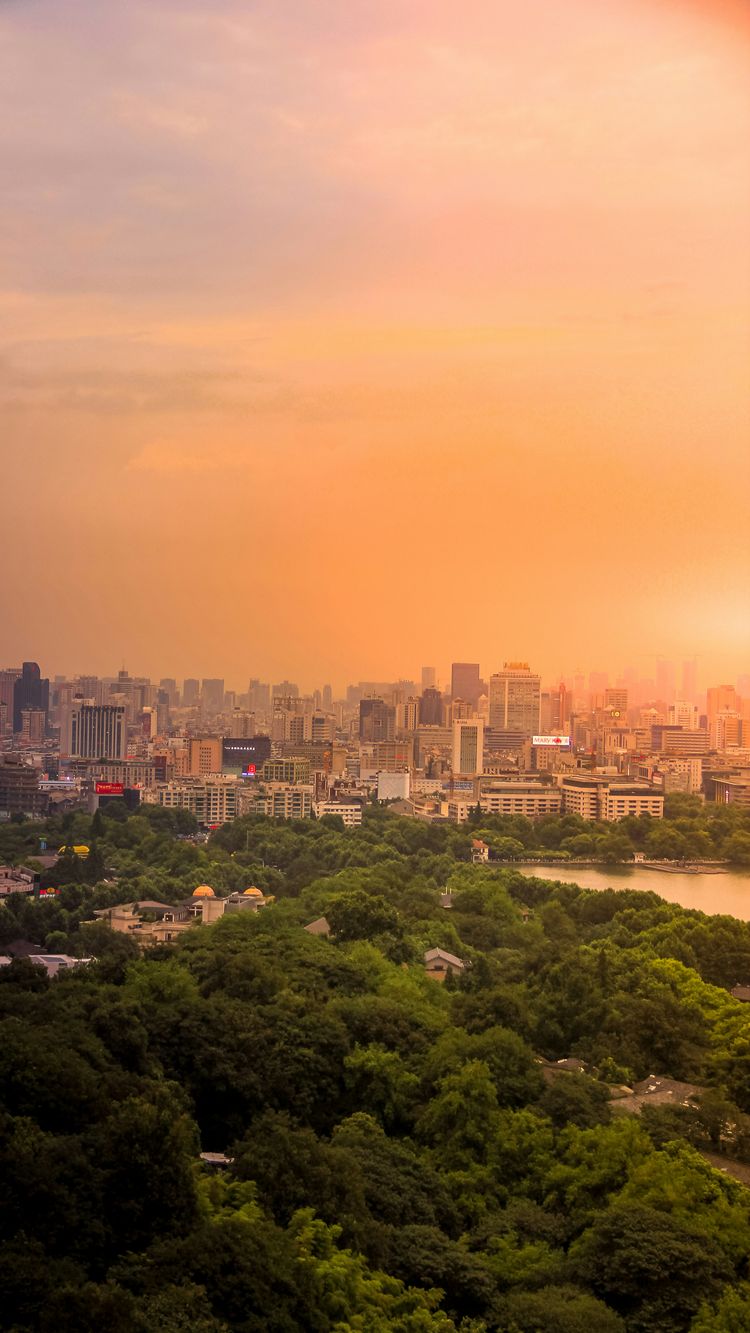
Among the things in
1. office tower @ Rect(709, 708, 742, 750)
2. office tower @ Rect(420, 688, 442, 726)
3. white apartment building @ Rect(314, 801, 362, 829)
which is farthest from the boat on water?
office tower @ Rect(420, 688, 442, 726)

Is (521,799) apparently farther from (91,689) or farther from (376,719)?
(376,719)

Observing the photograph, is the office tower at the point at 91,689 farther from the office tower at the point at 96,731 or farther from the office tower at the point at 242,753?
the office tower at the point at 242,753

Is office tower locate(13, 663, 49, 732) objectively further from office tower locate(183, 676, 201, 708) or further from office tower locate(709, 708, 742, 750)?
office tower locate(709, 708, 742, 750)

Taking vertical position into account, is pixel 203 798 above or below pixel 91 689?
below

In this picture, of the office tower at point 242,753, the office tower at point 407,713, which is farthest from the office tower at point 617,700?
the office tower at point 242,753

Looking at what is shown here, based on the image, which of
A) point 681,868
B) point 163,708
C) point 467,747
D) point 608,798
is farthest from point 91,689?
point 681,868

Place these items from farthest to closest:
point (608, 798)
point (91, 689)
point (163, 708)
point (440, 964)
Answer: point (163, 708)
point (91, 689)
point (608, 798)
point (440, 964)

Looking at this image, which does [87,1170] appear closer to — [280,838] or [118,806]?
[280,838]
